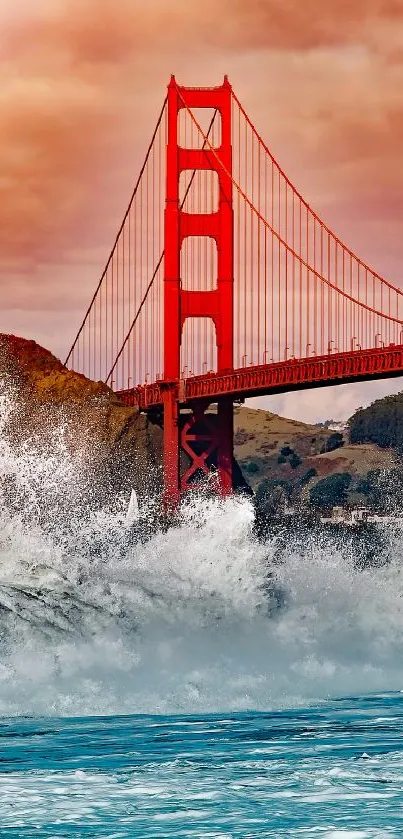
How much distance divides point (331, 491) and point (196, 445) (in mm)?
88124

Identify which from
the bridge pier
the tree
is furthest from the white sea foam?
the tree

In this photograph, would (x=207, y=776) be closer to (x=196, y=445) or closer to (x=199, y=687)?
(x=199, y=687)

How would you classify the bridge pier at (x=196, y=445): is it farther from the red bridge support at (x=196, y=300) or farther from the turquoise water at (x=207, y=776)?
the turquoise water at (x=207, y=776)

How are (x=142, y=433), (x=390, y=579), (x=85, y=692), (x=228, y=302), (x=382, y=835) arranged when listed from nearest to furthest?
(x=382, y=835) → (x=85, y=692) → (x=390, y=579) → (x=228, y=302) → (x=142, y=433)

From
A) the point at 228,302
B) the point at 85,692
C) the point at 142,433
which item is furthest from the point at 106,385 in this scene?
the point at 85,692

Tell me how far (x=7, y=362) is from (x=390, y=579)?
8043cm

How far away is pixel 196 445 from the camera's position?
280ft

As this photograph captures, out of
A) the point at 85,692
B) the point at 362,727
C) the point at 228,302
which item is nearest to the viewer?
the point at 362,727

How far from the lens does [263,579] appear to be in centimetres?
2252

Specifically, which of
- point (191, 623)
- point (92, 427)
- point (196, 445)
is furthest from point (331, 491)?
point (191, 623)

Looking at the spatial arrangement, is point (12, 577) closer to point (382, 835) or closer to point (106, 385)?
point (382, 835)

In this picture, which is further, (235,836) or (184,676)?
(184,676)

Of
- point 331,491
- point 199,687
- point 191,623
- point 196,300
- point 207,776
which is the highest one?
point 196,300

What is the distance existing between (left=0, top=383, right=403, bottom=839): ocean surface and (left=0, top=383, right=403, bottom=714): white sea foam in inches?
1.2
